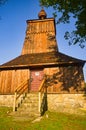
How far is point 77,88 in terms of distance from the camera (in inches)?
613

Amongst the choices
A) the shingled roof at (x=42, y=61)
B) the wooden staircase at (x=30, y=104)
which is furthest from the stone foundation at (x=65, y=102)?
the shingled roof at (x=42, y=61)

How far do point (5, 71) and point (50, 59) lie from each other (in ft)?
15.8

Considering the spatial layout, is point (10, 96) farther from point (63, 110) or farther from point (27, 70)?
point (63, 110)

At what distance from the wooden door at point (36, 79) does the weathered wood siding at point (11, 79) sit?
27.4 inches

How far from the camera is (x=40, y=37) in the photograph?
2231 cm

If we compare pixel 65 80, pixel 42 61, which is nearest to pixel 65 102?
pixel 65 80

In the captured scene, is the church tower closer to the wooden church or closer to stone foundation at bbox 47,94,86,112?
the wooden church

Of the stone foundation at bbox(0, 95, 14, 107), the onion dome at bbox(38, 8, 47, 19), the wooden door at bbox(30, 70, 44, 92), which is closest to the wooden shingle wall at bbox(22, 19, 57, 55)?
the onion dome at bbox(38, 8, 47, 19)

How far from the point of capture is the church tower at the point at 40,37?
21.2m

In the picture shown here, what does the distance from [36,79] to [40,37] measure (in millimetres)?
6828

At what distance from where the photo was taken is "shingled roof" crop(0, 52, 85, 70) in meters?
16.7

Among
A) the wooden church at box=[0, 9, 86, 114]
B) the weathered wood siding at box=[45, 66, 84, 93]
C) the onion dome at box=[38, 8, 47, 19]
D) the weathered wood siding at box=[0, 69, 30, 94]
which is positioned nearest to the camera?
the wooden church at box=[0, 9, 86, 114]

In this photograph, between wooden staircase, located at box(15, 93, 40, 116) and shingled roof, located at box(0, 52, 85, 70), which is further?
shingled roof, located at box(0, 52, 85, 70)

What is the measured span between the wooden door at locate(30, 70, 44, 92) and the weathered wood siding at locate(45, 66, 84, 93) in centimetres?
95
